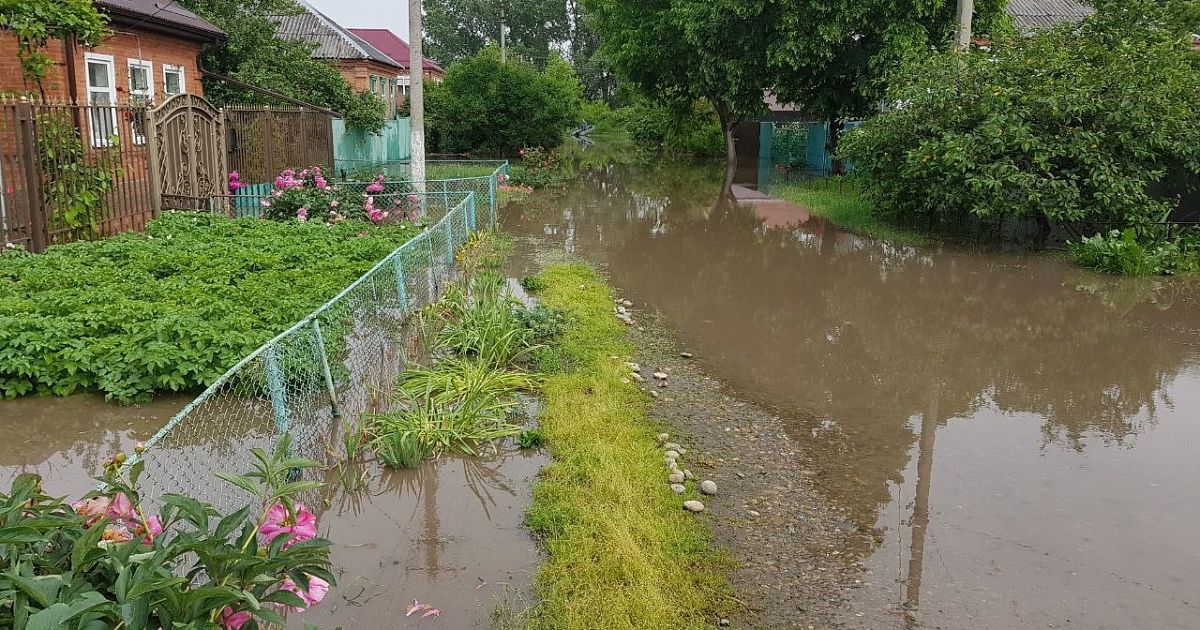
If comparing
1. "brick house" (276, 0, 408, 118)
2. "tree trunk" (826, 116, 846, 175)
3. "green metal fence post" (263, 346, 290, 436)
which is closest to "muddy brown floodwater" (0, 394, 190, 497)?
"green metal fence post" (263, 346, 290, 436)

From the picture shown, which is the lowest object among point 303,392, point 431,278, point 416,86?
point 303,392

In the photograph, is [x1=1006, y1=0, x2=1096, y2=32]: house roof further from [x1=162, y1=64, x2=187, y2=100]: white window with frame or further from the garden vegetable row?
the garden vegetable row

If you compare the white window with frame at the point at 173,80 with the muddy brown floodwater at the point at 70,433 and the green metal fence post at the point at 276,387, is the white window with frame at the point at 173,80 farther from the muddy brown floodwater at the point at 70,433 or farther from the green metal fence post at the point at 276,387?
the green metal fence post at the point at 276,387

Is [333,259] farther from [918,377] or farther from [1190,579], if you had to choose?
[1190,579]

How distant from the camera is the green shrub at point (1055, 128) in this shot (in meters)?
12.4

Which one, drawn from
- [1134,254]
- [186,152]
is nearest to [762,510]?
[1134,254]

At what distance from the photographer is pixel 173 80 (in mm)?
18750

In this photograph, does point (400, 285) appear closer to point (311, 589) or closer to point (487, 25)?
point (311, 589)

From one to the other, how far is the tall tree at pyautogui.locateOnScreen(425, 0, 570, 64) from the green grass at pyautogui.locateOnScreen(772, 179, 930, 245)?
62.6 m

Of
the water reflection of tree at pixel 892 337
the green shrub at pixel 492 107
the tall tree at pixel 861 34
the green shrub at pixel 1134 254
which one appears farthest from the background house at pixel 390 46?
the green shrub at pixel 1134 254

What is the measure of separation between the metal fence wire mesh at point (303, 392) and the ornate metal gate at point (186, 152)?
6.22 m

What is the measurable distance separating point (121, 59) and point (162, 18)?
109 cm

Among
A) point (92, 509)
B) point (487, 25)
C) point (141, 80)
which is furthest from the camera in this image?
point (487, 25)

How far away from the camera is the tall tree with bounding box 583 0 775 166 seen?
81.6 feet
